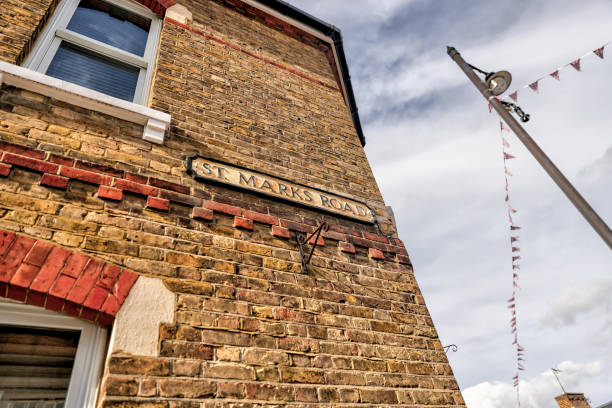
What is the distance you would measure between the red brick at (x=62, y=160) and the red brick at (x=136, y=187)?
28cm

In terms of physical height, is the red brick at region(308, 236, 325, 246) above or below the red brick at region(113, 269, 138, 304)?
above

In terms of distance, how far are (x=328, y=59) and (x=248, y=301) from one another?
4768 millimetres

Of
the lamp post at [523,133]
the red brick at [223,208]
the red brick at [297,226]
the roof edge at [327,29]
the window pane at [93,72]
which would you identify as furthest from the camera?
the roof edge at [327,29]

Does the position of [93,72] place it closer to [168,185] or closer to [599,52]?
[168,185]

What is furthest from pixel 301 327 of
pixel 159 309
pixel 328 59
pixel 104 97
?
pixel 328 59

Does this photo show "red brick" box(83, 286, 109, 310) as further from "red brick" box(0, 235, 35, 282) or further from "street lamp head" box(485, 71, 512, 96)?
"street lamp head" box(485, 71, 512, 96)

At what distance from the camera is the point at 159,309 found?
178 centimetres

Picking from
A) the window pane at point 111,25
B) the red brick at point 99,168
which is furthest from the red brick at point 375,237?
the window pane at point 111,25

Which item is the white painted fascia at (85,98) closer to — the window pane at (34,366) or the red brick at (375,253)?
the window pane at (34,366)

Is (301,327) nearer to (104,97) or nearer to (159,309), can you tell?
(159,309)

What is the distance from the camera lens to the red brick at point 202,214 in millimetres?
2258

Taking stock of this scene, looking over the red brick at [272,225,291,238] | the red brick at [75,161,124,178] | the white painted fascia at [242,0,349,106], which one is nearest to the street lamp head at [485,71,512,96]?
the white painted fascia at [242,0,349,106]

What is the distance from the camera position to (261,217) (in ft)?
8.32

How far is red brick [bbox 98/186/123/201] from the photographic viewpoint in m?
2.04
